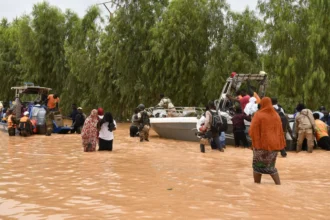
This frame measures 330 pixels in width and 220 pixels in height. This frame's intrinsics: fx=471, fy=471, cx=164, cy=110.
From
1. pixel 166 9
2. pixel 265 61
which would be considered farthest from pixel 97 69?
pixel 265 61

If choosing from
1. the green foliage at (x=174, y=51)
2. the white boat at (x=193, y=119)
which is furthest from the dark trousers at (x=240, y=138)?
the green foliage at (x=174, y=51)

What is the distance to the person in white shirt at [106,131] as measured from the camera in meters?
13.4

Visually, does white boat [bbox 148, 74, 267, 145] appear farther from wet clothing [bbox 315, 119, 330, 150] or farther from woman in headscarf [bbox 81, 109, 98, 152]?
woman in headscarf [bbox 81, 109, 98, 152]

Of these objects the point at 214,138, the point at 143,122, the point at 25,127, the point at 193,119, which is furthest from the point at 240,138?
the point at 25,127

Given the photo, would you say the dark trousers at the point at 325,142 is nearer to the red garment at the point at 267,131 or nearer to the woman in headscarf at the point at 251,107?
the woman in headscarf at the point at 251,107

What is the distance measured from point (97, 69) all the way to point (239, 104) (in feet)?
55.7

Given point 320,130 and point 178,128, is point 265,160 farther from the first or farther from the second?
point 178,128

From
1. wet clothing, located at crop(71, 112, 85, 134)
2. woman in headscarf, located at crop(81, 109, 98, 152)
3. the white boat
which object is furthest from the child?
wet clothing, located at crop(71, 112, 85, 134)

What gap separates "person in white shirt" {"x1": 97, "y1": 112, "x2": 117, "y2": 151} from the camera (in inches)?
526

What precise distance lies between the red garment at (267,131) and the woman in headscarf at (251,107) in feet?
21.7

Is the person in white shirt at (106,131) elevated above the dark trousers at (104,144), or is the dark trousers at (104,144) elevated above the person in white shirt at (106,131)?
the person in white shirt at (106,131)

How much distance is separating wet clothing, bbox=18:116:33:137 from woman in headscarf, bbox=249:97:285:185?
1291 centimetres

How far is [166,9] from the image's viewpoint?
28.5m

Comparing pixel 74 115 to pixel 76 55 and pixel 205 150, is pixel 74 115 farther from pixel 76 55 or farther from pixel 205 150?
pixel 76 55
